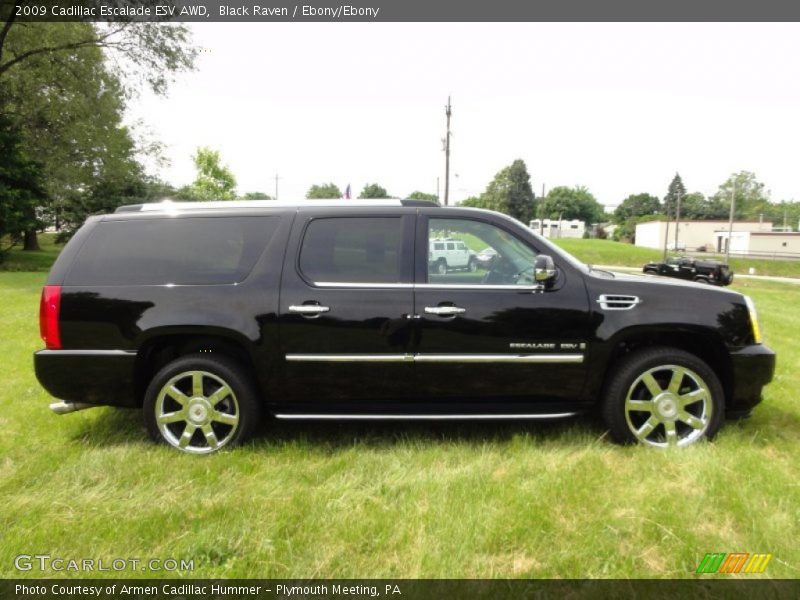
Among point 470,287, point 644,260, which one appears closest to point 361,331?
point 470,287

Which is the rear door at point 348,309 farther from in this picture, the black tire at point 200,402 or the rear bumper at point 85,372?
the rear bumper at point 85,372

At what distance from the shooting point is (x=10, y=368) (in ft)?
17.7

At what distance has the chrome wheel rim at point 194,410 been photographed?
11.0 feet

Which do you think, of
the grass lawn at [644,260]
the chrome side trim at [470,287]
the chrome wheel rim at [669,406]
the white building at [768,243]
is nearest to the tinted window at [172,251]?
the chrome side trim at [470,287]

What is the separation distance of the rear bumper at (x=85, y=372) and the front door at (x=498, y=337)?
204cm

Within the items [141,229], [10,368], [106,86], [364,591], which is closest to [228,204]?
[141,229]

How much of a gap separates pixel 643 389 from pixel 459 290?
1.49 m

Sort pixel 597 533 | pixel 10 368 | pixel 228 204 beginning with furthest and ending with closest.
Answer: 1. pixel 10 368
2. pixel 228 204
3. pixel 597 533

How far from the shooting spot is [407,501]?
2.71 m

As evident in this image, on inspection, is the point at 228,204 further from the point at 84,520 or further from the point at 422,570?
the point at 422,570

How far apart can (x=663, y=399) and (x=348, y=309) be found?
89.2 inches

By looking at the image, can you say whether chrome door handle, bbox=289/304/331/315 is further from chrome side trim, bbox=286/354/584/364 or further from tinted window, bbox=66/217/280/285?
tinted window, bbox=66/217/280/285

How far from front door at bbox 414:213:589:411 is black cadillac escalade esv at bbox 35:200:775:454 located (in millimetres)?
10

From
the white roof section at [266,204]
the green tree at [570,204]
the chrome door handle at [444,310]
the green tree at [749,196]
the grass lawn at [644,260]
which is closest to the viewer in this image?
the chrome door handle at [444,310]
